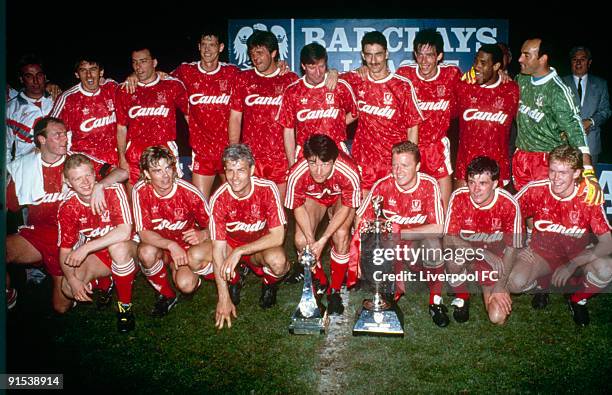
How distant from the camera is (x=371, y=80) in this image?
15.4ft

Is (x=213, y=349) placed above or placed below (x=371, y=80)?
below

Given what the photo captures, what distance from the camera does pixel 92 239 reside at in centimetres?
426

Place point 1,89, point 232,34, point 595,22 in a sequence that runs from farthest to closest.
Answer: point 595,22 < point 232,34 < point 1,89

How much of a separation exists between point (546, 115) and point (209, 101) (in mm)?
3184

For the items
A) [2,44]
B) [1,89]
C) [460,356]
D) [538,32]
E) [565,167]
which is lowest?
[460,356]

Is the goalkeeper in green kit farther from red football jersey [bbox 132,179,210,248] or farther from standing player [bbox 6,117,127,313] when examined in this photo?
standing player [bbox 6,117,127,313]

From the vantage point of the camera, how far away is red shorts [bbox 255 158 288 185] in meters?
5.25

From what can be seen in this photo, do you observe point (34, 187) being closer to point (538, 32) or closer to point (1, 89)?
point (1, 89)

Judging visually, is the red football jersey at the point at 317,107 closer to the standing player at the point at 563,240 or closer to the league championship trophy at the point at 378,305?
the league championship trophy at the point at 378,305

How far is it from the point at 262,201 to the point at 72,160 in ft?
4.88

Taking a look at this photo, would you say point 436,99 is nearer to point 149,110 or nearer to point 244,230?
point 244,230

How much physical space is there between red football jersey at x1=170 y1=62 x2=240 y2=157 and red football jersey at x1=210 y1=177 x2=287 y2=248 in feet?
4.18

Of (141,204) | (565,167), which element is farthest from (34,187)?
(565,167)

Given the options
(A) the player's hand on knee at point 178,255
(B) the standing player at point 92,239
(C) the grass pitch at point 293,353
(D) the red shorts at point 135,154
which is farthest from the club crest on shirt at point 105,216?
(D) the red shorts at point 135,154
